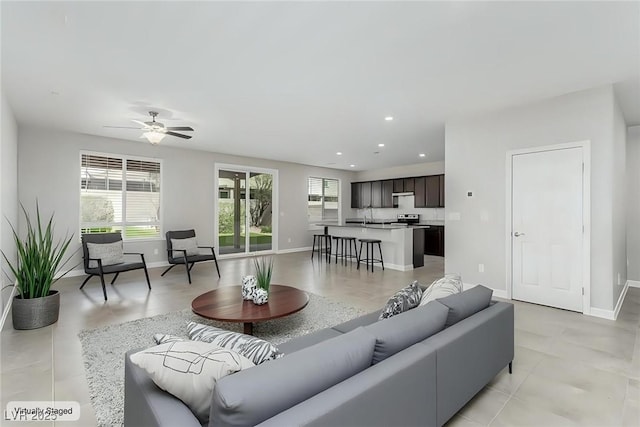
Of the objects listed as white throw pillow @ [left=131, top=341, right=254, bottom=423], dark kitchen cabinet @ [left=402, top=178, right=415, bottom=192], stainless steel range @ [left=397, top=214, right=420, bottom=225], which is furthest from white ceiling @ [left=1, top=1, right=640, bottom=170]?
stainless steel range @ [left=397, top=214, right=420, bottom=225]

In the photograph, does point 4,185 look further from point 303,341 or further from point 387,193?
point 387,193

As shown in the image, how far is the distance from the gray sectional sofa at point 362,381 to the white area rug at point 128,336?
0.80 m

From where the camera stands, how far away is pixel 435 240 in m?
8.70

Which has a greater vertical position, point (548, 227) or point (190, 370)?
point (548, 227)

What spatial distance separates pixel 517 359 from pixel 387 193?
25.1 ft

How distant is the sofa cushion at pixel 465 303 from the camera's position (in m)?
1.93

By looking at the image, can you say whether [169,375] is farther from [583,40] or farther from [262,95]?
[583,40]

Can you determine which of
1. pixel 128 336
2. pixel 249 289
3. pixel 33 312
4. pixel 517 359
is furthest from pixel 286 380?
pixel 33 312

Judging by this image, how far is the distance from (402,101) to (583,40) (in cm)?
184

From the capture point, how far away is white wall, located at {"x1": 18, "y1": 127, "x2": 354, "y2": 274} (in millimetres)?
5438

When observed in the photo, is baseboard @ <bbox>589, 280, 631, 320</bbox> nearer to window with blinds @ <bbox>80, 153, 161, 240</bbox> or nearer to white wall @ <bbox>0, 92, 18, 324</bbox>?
white wall @ <bbox>0, 92, 18, 324</bbox>

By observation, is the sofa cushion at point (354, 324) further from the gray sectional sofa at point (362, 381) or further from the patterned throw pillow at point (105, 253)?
the patterned throw pillow at point (105, 253)

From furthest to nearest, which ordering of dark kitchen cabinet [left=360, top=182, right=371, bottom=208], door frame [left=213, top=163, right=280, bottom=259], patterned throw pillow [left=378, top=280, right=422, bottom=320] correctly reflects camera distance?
dark kitchen cabinet [left=360, top=182, right=371, bottom=208] → door frame [left=213, top=163, right=280, bottom=259] → patterned throw pillow [left=378, top=280, right=422, bottom=320]

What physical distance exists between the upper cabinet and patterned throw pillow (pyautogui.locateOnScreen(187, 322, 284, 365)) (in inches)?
322
